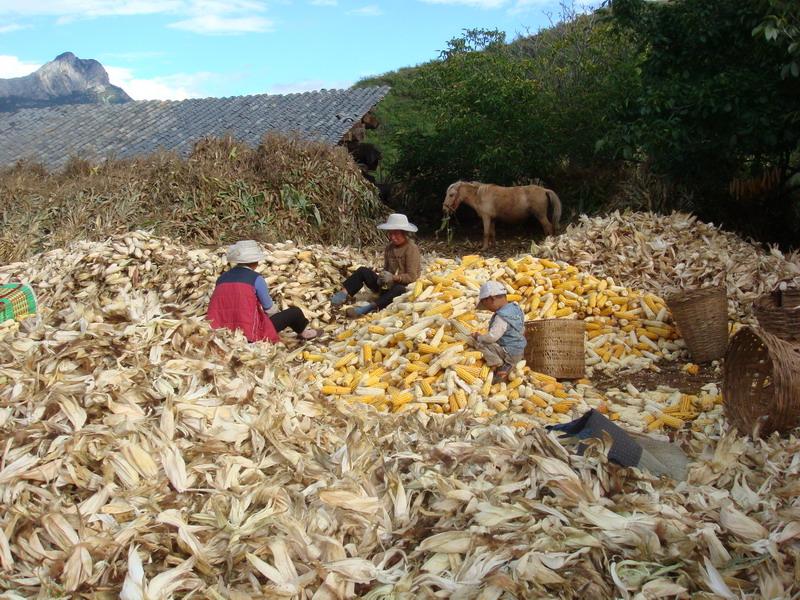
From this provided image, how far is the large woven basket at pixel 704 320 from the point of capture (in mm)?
6461

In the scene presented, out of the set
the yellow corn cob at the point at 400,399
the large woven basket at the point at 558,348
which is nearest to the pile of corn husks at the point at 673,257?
the large woven basket at the point at 558,348

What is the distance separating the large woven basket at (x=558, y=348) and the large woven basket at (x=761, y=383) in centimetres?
143

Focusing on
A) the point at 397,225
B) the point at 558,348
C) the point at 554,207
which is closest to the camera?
the point at 558,348

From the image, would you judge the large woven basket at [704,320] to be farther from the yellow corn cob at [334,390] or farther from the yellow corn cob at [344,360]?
the yellow corn cob at [334,390]

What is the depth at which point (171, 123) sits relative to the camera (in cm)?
1858

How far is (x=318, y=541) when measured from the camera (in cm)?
262

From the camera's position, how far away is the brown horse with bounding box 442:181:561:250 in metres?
12.5

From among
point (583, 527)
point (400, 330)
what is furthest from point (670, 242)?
point (583, 527)

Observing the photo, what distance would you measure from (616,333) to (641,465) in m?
3.95

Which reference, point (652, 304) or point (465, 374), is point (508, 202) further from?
point (465, 374)

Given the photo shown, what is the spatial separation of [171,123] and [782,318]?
16127 mm

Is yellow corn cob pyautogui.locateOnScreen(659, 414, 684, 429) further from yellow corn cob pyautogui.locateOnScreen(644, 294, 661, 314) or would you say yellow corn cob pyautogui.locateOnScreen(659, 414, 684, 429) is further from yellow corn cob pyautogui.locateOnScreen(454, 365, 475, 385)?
yellow corn cob pyautogui.locateOnScreen(644, 294, 661, 314)

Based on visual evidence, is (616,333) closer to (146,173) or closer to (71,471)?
(71,471)

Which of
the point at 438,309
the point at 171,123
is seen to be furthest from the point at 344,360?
the point at 171,123
